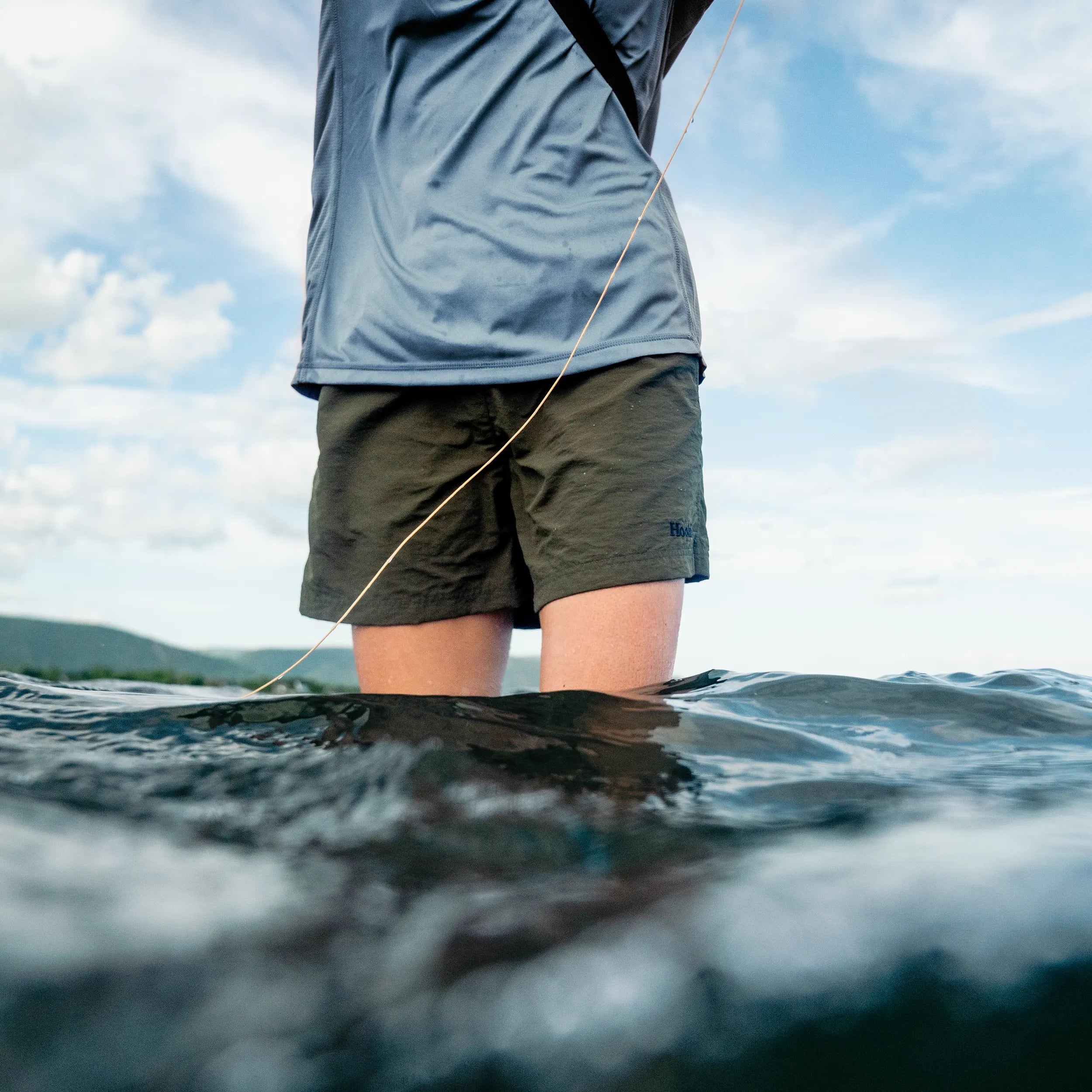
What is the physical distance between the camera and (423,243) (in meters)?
1.46

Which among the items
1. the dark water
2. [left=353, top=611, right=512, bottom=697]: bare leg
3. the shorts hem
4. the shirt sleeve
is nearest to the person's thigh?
the shorts hem

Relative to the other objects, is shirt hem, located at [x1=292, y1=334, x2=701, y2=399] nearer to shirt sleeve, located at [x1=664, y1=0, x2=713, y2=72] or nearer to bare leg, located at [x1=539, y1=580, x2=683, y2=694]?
bare leg, located at [x1=539, y1=580, x2=683, y2=694]

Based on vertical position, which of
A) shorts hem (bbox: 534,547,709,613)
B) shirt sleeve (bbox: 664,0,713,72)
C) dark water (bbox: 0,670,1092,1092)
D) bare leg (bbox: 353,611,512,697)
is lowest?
dark water (bbox: 0,670,1092,1092)

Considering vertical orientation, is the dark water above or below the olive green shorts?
below

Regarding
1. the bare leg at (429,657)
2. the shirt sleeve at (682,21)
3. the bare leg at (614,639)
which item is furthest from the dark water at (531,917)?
the shirt sleeve at (682,21)

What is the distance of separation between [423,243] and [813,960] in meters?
1.22

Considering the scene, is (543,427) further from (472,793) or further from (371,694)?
(472,793)

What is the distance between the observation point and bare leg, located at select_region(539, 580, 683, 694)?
131cm

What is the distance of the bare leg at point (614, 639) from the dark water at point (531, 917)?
38cm

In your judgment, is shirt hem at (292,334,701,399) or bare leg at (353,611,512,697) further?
bare leg at (353,611,512,697)

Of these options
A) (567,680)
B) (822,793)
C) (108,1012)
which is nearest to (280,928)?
(108,1012)

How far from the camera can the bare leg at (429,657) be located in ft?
5.07

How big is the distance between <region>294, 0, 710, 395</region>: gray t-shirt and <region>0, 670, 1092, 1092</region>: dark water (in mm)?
683

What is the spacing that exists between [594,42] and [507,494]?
690 mm
